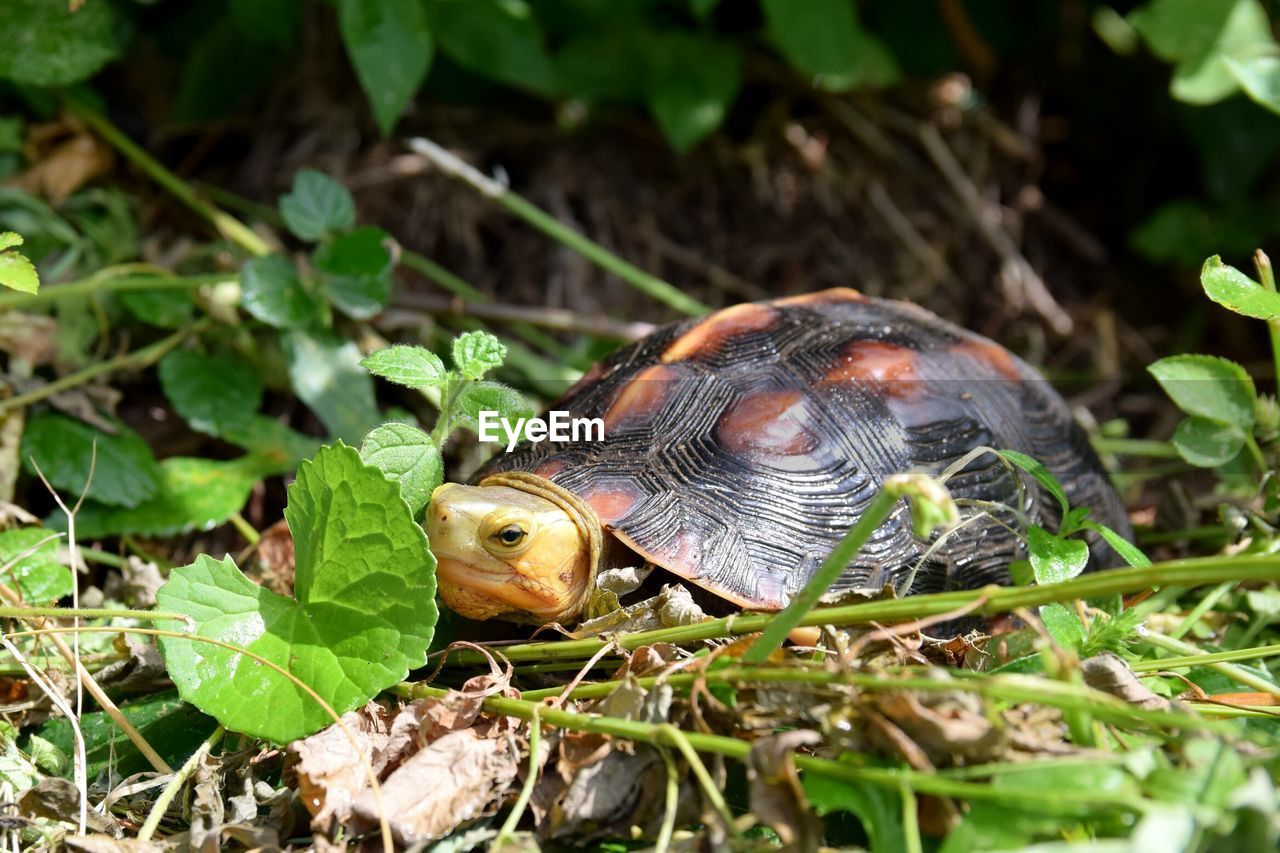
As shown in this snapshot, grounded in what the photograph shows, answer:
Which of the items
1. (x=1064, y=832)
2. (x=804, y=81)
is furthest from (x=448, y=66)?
(x=1064, y=832)

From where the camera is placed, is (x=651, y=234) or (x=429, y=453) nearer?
(x=429, y=453)

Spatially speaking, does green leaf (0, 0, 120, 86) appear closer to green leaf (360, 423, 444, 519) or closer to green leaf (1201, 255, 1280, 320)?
green leaf (360, 423, 444, 519)

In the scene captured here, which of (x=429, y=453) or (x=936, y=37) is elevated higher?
(x=936, y=37)

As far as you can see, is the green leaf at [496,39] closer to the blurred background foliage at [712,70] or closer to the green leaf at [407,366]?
the blurred background foliage at [712,70]

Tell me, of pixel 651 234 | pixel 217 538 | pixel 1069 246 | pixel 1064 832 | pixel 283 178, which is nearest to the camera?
pixel 1064 832

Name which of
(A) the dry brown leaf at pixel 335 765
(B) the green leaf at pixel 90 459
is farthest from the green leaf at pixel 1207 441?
(B) the green leaf at pixel 90 459

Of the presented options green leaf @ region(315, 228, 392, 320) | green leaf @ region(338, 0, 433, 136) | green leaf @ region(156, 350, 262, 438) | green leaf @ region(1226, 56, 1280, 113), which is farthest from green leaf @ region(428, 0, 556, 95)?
green leaf @ region(1226, 56, 1280, 113)

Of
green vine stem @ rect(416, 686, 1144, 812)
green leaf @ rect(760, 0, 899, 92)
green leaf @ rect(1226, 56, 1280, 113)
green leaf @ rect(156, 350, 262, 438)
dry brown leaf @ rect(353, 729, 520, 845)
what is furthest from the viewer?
green leaf @ rect(760, 0, 899, 92)

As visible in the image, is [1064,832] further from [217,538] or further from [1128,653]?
[217,538]
